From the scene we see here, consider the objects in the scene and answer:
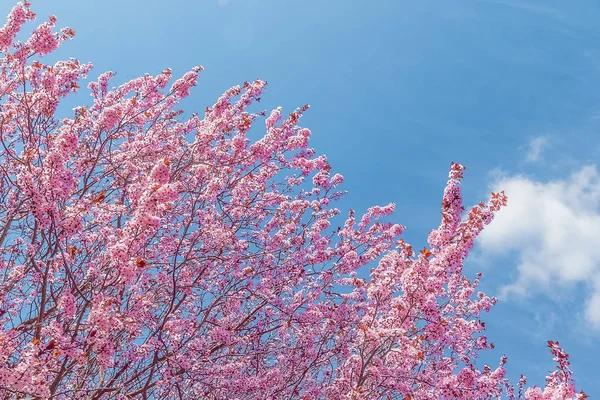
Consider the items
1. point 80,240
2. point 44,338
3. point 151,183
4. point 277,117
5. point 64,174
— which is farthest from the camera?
point 277,117

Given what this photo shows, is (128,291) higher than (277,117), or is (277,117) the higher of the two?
(277,117)

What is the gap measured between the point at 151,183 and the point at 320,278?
5.70 meters

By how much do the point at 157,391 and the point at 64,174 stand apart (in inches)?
160

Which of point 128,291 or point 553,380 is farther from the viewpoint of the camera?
point 128,291

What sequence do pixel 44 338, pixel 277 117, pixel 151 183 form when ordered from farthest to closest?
pixel 277 117, pixel 44 338, pixel 151 183

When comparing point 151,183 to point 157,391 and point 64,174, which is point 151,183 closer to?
point 64,174

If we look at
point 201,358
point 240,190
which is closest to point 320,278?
point 240,190

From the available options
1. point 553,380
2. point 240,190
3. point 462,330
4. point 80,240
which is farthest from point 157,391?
point 553,380

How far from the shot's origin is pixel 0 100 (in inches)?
301

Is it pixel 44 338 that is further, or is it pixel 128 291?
pixel 128 291

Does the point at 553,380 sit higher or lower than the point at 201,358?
higher

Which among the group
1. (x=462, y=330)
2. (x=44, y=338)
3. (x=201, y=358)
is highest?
(x=462, y=330)

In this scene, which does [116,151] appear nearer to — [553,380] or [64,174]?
[64,174]

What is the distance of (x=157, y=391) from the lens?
749cm
